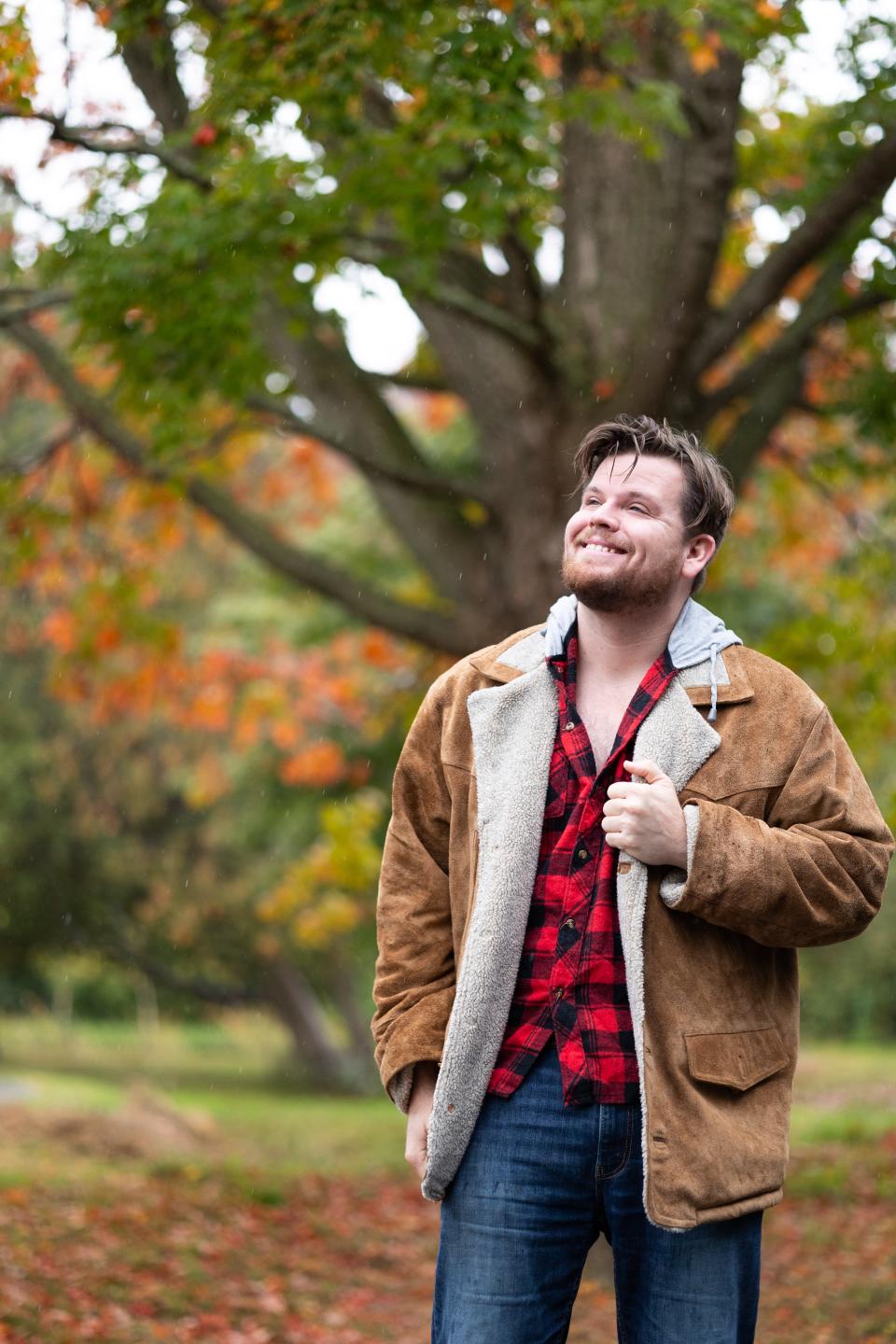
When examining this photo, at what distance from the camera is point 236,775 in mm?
14828

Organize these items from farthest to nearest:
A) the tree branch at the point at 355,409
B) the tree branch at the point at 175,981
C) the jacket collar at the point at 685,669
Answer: the tree branch at the point at 175,981 → the tree branch at the point at 355,409 → the jacket collar at the point at 685,669

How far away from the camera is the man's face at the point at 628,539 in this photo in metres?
2.68

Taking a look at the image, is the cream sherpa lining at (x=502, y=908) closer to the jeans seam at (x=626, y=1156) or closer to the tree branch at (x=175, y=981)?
the jeans seam at (x=626, y=1156)

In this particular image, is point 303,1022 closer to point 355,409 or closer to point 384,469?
point 355,409

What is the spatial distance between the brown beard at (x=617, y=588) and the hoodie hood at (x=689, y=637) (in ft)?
0.33

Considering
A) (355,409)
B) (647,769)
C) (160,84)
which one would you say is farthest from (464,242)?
(647,769)

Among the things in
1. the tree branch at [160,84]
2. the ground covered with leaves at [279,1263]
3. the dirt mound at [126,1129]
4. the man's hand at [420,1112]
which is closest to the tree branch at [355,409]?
the tree branch at [160,84]

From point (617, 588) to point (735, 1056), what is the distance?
0.85 m

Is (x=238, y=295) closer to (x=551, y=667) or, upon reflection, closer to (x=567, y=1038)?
(x=551, y=667)

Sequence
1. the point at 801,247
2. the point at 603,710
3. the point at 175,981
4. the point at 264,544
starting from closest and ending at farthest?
1. the point at 603,710
2. the point at 801,247
3. the point at 264,544
4. the point at 175,981

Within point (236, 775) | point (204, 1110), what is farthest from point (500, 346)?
point (204, 1110)

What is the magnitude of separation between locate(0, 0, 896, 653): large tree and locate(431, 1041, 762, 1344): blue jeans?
3271mm

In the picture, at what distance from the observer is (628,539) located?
2.68m

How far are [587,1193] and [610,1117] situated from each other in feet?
0.49
